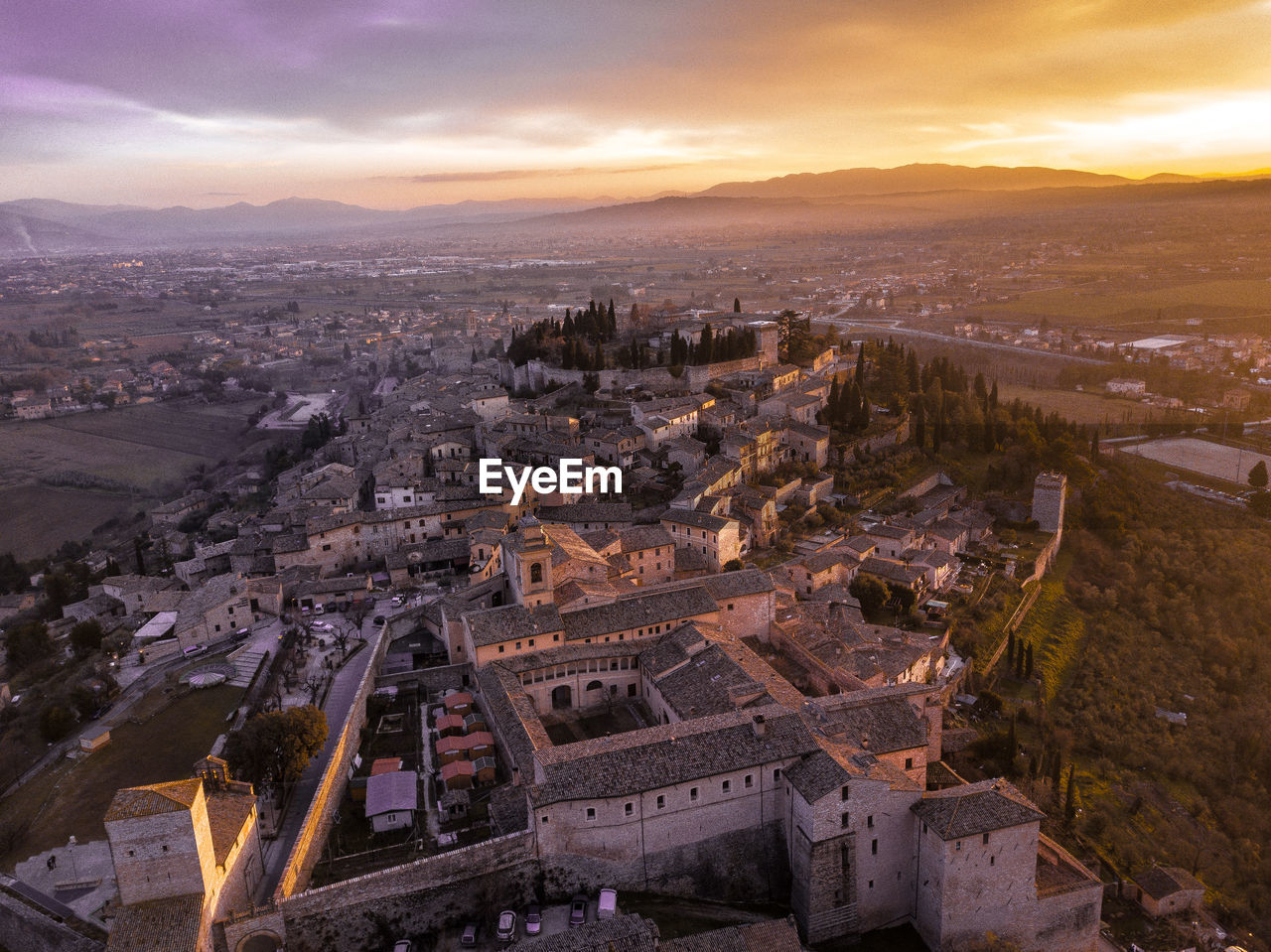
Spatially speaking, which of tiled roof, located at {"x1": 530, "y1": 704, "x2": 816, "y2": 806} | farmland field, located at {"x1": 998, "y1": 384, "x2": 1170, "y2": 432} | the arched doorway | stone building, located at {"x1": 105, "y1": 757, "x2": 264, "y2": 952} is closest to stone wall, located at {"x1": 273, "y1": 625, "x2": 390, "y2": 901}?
the arched doorway

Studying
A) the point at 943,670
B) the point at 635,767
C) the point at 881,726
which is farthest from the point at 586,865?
the point at 943,670

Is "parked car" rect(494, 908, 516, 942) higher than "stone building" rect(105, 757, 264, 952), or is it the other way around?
"stone building" rect(105, 757, 264, 952)

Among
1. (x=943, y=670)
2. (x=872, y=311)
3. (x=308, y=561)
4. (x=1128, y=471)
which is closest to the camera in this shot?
(x=943, y=670)

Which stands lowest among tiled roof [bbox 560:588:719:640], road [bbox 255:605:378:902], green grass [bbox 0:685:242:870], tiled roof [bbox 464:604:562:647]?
green grass [bbox 0:685:242:870]

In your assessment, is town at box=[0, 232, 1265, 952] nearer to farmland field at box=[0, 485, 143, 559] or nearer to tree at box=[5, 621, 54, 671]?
tree at box=[5, 621, 54, 671]

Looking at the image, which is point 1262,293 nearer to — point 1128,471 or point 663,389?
point 1128,471

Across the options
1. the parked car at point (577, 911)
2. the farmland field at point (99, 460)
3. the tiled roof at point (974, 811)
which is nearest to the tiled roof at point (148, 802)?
the parked car at point (577, 911)

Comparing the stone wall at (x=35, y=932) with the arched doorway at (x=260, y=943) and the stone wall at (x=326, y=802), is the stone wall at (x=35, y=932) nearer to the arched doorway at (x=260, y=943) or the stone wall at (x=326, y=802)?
the arched doorway at (x=260, y=943)
